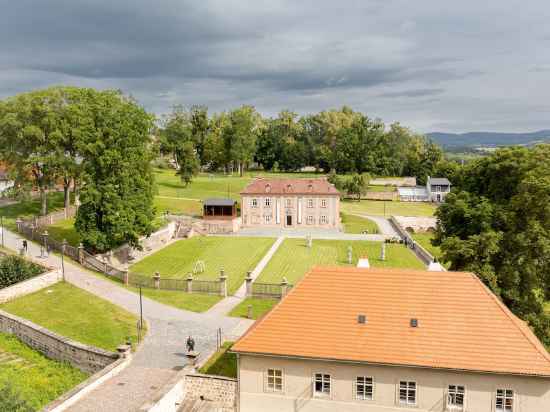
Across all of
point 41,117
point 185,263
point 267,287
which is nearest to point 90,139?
point 41,117

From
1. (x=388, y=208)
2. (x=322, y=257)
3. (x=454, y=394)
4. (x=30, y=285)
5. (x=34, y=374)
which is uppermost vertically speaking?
(x=30, y=285)

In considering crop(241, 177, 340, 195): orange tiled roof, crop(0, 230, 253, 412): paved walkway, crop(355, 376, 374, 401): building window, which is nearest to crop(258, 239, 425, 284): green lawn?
crop(241, 177, 340, 195): orange tiled roof

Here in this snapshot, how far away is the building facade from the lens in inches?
2675

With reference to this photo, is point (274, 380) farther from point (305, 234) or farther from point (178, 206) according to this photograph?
point (178, 206)

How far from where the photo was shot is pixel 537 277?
100ft

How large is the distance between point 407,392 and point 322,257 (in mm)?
30287

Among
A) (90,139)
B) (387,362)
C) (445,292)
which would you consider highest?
(90,139)

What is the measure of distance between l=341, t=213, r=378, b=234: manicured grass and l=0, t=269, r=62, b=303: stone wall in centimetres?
3787

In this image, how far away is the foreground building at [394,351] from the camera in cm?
2017

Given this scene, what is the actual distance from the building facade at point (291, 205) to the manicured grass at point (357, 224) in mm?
2247

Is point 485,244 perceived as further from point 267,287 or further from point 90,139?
point 90,139

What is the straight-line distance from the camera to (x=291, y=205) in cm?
6856

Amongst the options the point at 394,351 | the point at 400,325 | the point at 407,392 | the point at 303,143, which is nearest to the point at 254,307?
the point at 400,325

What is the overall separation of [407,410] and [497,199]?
58.3 feet
